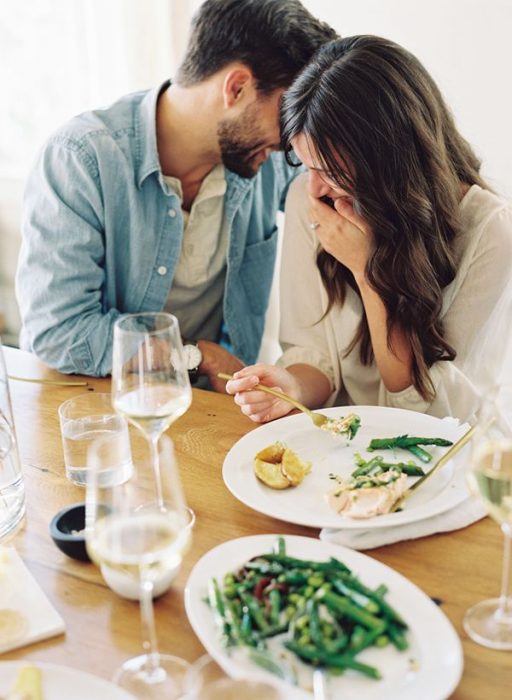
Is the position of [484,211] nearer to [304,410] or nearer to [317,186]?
[317,186]

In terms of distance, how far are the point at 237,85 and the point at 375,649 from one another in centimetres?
140

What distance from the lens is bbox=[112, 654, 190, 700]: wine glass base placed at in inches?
34.1

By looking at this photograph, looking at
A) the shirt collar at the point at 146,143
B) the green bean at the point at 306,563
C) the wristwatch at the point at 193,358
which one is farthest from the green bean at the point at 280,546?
the shirt collar at the point at 146,143

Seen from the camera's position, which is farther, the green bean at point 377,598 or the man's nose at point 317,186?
the man's nose at point 317,186

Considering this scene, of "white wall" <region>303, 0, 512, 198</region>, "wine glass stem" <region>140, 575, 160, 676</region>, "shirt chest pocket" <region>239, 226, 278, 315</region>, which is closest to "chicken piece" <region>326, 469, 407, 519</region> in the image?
"wine glass stem" <region>140, 575, 160, 676</region>

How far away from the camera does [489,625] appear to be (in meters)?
0.94

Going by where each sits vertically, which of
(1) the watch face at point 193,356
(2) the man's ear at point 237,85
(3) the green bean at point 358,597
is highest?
(2) the man's ear at point 237,85

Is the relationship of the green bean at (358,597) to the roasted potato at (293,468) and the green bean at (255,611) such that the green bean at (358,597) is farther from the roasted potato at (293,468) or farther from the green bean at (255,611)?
the roasted potato at (293,468)

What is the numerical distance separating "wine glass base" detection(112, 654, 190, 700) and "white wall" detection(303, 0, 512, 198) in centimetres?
180

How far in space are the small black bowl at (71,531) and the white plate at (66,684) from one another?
0.66ft

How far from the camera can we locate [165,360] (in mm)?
Result: 1031

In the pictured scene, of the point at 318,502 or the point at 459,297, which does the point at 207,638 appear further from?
the point at 459,297

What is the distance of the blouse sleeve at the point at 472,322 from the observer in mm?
1667

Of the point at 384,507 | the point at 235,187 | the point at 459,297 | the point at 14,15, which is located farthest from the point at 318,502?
the point at 14,15
